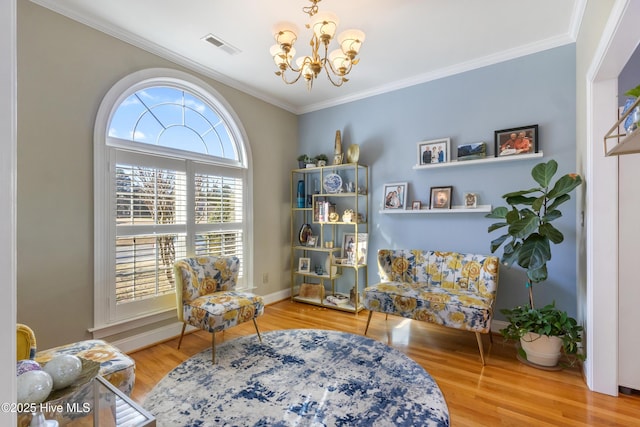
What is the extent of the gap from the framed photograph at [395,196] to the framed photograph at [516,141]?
1.03m

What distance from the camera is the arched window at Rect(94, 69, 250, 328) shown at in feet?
8.14

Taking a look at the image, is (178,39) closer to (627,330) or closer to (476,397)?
(476,397)

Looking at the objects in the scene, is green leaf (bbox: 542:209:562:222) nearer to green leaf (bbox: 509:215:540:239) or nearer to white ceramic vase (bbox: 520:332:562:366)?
green leaf (bbox: 509:215:540:239)

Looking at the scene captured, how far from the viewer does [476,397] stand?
1942 mm

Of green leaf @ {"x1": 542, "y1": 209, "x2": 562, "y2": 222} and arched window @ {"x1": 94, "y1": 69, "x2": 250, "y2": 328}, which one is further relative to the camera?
arched window @ {"x1": 94, "y1": 69, "x2": 250, "y2": 328}

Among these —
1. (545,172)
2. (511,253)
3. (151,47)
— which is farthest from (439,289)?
(151,47)

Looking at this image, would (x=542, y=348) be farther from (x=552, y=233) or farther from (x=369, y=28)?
(x=369, y=28)

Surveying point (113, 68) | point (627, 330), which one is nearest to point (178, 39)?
point (113, 68)

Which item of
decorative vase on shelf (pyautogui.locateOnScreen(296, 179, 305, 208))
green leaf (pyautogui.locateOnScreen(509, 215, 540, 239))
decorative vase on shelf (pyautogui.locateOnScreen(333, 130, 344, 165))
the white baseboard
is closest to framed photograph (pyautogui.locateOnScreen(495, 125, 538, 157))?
green leaf (pyautogui.locateOnScreen(509, 215, 540, 239))

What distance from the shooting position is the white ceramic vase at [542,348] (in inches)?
88.7

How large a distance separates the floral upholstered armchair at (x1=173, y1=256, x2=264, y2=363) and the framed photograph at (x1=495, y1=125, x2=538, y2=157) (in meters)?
2.82

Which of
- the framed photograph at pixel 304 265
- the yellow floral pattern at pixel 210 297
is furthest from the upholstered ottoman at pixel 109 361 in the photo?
the framed photograph at pixel 304 265

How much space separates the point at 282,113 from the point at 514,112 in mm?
2849

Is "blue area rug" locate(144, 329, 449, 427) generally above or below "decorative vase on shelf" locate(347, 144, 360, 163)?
below
